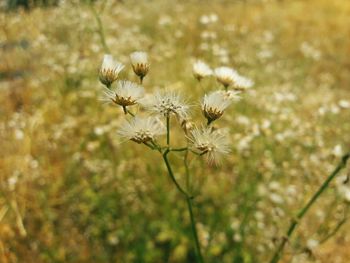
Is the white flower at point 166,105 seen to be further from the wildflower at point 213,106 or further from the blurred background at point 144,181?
the blurred background at point 144,181

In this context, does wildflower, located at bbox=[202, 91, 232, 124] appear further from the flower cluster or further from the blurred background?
the blurred background

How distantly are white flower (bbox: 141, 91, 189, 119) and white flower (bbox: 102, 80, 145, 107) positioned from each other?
3 cm

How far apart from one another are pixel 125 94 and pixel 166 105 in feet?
0.41

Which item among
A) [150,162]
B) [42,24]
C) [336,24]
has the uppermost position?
[336,24]

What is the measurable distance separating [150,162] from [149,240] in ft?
2.03

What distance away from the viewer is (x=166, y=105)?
1.28 meters

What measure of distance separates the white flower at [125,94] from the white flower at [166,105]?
1.2 inches

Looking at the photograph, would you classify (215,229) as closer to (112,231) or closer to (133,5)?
(112,231)

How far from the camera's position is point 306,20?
29.6 feet

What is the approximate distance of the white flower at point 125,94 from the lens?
126 centimetres

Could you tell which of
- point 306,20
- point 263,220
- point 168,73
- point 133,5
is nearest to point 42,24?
point 168,73

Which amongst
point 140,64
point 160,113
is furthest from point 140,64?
point 160,113

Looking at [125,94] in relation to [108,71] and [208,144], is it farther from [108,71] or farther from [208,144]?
[208,144]

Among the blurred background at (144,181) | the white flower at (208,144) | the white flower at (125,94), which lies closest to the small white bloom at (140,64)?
the white flower at (125,94)
